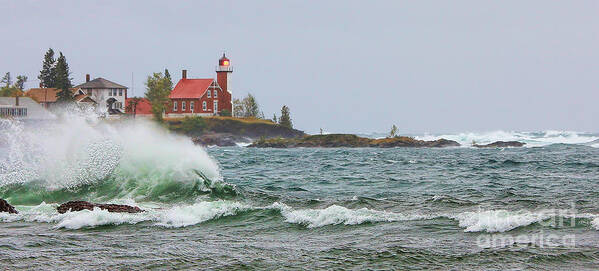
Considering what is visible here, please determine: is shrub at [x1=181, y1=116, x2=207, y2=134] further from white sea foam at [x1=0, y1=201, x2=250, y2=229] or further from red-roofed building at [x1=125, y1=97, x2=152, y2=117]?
white sea foam at [x1=0, y1=201, x2=250, y2=229]

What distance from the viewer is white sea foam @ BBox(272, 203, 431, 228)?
1666cm

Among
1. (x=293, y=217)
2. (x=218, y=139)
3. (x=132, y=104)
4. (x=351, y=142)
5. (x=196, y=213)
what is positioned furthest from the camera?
(x=132, y=104)

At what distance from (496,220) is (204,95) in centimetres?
11214

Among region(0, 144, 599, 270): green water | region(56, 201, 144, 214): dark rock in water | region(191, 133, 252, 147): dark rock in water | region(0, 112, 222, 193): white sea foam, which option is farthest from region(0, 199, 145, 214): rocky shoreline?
region(191, 133, 252, 147): dark rock in water

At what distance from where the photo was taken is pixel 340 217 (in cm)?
1688

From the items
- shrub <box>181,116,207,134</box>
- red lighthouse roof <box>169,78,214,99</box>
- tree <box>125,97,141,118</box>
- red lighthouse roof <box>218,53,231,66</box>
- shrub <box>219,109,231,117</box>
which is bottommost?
shrub <box>181,116,207,134</box>

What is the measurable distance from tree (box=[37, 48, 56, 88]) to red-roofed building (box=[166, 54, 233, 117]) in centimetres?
2497

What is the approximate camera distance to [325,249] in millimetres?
13461

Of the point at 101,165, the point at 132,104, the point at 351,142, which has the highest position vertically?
the point at 132,104

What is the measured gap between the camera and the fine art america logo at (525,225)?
1346cm

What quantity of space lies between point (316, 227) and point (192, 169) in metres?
10.5

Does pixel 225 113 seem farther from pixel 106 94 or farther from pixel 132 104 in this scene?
pixel 106 94

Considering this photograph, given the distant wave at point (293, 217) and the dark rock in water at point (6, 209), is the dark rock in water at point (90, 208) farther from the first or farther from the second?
the dark rock in water at point (6, 209)

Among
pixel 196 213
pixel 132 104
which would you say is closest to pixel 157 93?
pixel 132 104
